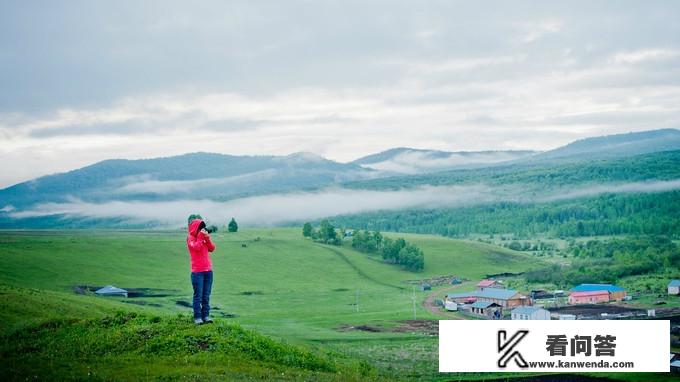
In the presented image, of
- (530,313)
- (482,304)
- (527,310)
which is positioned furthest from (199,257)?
(482,304)

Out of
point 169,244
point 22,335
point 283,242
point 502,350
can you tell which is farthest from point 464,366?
point 283,242

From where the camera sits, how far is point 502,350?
1380 inches

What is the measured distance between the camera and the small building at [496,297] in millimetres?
122812

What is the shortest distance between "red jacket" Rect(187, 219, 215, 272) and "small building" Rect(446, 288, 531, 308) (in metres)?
94.9

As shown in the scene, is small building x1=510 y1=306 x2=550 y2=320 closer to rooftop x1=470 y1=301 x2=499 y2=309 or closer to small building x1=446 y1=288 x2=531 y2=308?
rooftop x1=470 y1=301 x2=499 y2=309

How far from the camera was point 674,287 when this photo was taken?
4870 inches

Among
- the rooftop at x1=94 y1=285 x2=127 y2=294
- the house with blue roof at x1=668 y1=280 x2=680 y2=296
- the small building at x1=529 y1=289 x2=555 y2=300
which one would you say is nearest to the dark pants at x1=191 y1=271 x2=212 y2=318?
the rooftop at x1=94 y1=285 x2=127 y2=294

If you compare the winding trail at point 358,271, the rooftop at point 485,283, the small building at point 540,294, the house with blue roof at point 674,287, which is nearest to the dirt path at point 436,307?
the rooftop at point 485,283

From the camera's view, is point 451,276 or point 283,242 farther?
point 283,242

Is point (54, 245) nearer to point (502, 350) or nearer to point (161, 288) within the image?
point (161, 288)

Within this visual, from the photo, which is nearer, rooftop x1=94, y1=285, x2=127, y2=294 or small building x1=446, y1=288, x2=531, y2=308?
rooftop x1=94, y1=285, x2=127, y2=294

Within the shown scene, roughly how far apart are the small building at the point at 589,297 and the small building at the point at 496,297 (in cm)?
774

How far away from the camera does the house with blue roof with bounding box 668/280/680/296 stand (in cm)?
12262

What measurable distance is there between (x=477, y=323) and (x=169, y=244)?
148 meters
